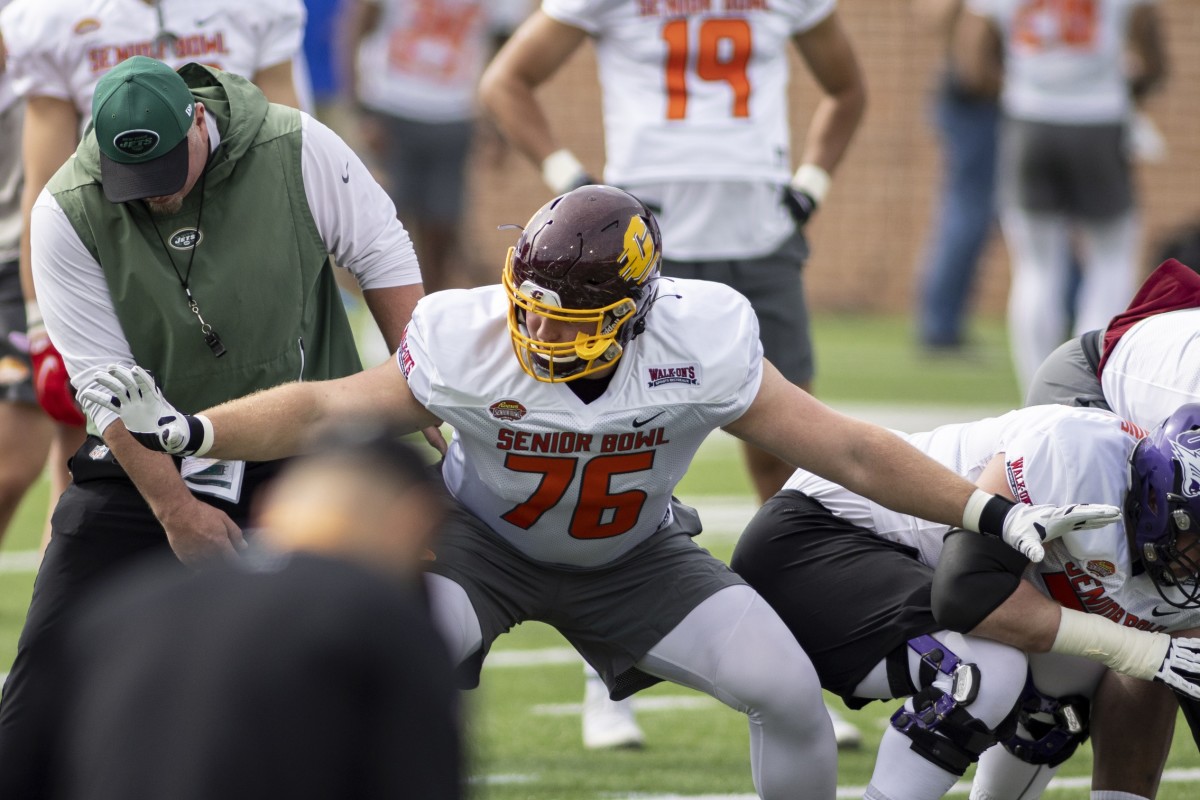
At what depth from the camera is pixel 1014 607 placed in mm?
3523

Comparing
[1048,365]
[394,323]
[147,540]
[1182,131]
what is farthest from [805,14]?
[1182,131]

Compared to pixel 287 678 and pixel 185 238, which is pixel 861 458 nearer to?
pixel 185 238

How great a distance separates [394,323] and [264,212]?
409mm

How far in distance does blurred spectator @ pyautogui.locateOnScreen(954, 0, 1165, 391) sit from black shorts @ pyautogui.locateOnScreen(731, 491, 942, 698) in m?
4.37

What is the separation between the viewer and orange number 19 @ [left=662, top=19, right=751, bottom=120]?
16.4 ft

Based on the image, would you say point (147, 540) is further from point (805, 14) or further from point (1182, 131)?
point (1182, 131)

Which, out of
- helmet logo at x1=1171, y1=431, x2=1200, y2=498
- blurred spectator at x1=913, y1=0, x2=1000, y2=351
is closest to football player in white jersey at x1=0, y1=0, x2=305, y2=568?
helmet logo at x1=1171, y1=431, x2=1200, y2=498

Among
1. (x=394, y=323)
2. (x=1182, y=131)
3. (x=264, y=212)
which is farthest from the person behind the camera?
(x=1182, y=131)

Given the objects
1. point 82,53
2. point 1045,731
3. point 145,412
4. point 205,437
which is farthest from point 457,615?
point 82,53

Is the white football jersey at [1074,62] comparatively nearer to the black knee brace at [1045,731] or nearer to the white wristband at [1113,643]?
the black knee brace at [1045,731]

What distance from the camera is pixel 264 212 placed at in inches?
146

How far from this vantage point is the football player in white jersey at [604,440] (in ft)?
11.2

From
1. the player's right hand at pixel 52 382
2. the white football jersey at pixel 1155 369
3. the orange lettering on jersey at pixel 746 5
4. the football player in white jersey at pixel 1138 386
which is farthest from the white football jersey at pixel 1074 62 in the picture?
the player's right hand at pixel 52 382

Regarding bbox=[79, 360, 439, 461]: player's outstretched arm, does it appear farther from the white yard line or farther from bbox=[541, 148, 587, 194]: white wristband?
bbox=[541, 148, 587, 194]: white wristband
